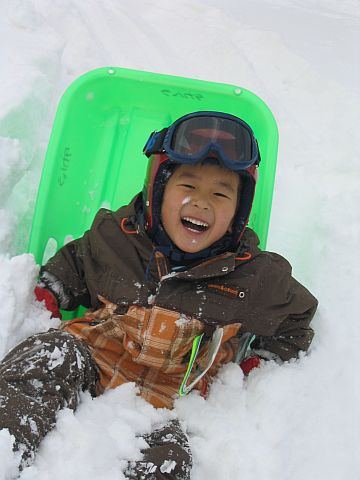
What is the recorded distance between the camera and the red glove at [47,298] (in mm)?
1516

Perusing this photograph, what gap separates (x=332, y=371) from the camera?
149cm

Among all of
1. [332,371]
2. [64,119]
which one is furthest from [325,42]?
[332,371]

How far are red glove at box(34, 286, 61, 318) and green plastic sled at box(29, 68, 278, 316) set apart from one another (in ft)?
0.70

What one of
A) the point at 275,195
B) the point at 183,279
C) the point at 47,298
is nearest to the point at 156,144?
the point at 183,279

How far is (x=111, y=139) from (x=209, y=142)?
2.68 feet

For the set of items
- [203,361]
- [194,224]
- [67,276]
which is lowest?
[203,361]

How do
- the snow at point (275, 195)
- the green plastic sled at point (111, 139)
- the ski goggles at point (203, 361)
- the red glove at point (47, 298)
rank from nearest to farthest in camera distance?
the snow at point (275, 195) → the ski goggles at point (203, 361) → the red glove at point (47, 298) → the green plastic sled at point (111, 139)

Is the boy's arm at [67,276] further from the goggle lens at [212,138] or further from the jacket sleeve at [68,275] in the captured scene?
the goggle lens at [212,138]

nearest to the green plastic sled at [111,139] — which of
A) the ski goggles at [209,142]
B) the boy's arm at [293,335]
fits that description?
the boy's arm at [293,335]

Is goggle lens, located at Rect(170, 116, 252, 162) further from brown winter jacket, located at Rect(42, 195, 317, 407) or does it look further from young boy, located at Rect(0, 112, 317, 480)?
brown winter jacket, located at Rect(42, 195, 317, 407)

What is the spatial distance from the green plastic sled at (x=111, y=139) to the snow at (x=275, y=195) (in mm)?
110

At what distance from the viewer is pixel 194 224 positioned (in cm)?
142

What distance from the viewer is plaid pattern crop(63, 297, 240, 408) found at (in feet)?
4.64

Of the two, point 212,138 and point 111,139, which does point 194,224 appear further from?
point 111,139
